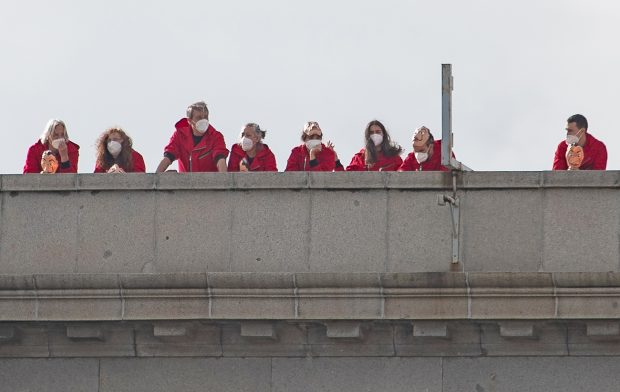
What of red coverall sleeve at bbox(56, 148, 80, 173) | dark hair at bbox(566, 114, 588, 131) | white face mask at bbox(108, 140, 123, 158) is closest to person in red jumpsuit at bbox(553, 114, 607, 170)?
dark hair at bbox(566, 114, 588, 131)

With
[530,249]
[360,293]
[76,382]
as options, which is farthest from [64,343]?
[530,249]

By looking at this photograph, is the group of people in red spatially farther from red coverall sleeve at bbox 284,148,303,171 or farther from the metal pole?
the metal pole

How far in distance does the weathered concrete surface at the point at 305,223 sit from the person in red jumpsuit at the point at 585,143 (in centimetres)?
107

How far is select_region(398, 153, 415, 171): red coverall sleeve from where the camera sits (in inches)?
1390

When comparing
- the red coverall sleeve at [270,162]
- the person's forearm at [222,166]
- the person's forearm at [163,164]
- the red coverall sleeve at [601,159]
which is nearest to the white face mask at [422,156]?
the red coverall sleeve at [270,162]

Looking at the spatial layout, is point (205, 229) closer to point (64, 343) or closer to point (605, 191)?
point (64, 343)

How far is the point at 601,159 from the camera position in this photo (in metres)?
34.6

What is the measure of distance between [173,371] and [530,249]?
15.7ft

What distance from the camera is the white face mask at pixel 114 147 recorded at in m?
35.8

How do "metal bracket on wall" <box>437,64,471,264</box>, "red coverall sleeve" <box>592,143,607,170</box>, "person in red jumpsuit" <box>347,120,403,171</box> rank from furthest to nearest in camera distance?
"person in red jumpsuit" <box>347,120,403,171</box> < "red coverall sleeve" <box>592,143,607,170</box> < "metal bracket on wall" <box>437,64,471,264</box>

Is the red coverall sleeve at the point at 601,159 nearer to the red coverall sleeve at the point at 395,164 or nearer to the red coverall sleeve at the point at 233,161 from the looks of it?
the red coverall sleeve at the point at 395,164

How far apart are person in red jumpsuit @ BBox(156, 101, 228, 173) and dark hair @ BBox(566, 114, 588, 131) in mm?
4619

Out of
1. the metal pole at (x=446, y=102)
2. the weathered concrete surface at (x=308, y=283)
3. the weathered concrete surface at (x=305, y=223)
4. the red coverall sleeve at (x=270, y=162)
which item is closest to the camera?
the weathered concrete surface at (x=308, y=283)

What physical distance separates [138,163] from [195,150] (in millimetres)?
828
